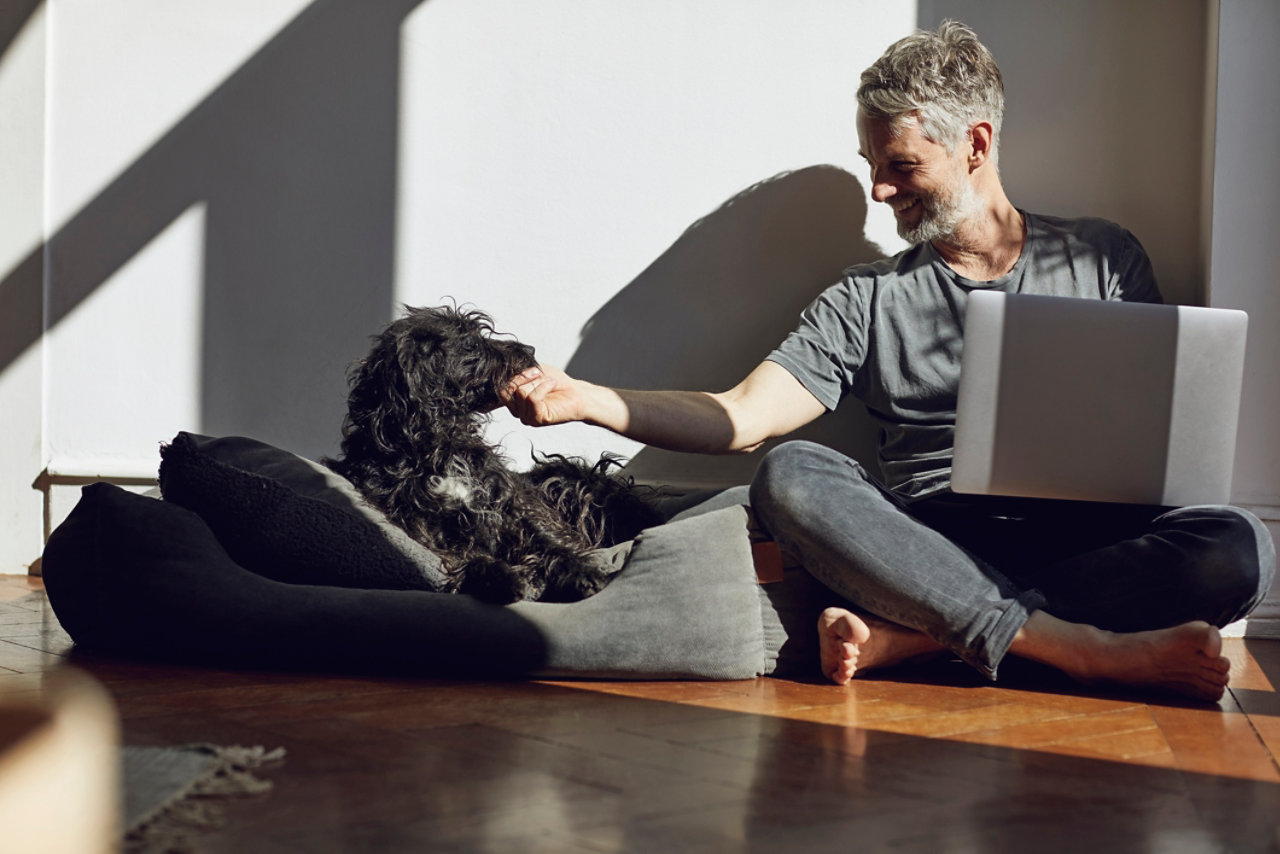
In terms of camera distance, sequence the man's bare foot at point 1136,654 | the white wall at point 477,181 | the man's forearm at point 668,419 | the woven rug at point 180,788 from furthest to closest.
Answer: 1. the white wall at point 477,181
2. the man's forearm at point 668,419
3. the man's bare foot at point 1136,654
4. the woven rug at point 180,788

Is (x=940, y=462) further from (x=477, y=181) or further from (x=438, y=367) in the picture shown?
(x=477, y=181)

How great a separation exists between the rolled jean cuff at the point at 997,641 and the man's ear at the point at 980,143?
1.01 m

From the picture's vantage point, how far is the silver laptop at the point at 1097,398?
1.89 meters

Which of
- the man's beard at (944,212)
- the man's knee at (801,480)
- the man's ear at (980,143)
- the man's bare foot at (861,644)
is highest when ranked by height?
the man's ear at (980,143)

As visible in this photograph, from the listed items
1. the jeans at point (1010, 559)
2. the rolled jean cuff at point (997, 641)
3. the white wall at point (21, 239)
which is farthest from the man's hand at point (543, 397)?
the white wall at point (21, 239)

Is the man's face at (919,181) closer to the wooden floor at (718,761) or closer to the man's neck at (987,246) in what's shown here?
the man's neck at (987,246)

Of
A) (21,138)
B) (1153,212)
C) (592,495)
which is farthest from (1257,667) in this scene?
(21,138)

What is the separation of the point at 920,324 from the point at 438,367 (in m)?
Result: 1.02

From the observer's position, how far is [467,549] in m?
2.13

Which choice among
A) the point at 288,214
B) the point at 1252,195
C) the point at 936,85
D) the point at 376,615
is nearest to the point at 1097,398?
the point at 936,85

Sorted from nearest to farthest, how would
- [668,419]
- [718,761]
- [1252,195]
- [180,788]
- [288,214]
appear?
1. [180,788]
2. [718,761]
3. [668,419]
4. [1252,195]
5. [288,214]

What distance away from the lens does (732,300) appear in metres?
2.89

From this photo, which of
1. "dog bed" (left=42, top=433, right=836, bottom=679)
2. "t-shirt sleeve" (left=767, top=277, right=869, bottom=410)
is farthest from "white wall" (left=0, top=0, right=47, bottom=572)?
"t-shirt sleeve" (left=767, top=277, right=869, bottom=410)

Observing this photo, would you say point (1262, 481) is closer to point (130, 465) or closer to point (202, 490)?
point (202, 490)
